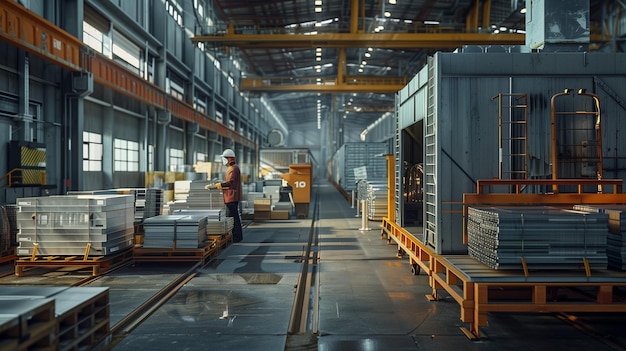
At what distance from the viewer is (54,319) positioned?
3.28 m

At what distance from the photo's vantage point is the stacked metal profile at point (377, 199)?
12980 millimetres

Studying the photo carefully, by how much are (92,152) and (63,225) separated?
6.61 m

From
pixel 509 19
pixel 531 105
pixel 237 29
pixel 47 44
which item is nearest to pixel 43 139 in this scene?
pixel 47 44

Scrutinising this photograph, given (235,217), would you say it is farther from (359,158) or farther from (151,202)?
(359,158)

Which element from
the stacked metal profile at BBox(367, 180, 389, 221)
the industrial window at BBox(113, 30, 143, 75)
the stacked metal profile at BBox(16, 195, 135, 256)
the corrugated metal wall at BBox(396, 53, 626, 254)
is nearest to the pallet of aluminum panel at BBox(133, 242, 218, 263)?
the stacked metal profile at BBox(16, 195, 135, 256)

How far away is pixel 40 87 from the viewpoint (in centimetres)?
1030

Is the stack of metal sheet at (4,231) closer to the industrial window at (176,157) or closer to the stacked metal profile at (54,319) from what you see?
the stacked metal profile at (54,319)

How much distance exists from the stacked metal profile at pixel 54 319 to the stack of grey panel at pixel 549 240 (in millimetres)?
3582

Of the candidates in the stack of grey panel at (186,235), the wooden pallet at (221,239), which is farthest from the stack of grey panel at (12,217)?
the wooden pallet at (221,239)

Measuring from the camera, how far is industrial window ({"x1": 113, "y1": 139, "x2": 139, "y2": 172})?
47.9 feet

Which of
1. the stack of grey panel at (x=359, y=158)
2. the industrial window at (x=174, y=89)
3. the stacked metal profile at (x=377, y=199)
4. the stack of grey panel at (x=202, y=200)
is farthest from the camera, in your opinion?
the stack of grey panel at (x=359, y=158)

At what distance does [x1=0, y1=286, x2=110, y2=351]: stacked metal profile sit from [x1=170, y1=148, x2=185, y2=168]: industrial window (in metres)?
15.5

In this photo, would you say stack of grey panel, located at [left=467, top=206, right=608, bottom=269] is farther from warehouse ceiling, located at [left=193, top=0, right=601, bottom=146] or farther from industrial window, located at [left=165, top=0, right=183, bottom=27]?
industrial window, located at [left=165, top=0, right=183, bottom=27]

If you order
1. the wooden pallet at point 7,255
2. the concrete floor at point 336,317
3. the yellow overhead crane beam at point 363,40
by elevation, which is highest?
the yellow overhead crane beam at point 363,40
